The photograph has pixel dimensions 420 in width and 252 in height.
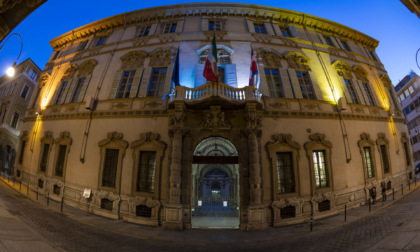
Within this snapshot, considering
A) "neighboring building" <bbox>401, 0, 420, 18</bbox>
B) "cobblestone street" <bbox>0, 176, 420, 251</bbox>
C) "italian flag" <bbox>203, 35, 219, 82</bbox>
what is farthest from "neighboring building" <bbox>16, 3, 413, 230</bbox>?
"neighboring building" <bbox>401, 0, 420, 18</bbox>

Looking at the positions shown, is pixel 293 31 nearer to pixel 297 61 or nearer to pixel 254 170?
pixel 297 61

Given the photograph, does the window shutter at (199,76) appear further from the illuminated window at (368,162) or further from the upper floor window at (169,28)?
the illuminated window at (368,162)

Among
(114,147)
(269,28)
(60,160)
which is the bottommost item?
(60,160)

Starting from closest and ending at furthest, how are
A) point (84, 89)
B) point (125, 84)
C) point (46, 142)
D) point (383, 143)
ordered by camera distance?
point (125, 84) < point (383, 143) < point (46, 142) < point (84, 89)

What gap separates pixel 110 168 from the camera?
10.8 metres

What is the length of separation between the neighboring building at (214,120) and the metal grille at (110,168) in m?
0.07

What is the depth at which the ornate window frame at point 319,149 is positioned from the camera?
10.3 meters

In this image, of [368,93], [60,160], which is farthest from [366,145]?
[60,160]

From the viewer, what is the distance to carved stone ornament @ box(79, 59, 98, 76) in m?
14.2

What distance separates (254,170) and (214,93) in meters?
5.06

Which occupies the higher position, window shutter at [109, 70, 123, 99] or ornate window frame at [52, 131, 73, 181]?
window shutter at [109, 70, 123, 99]

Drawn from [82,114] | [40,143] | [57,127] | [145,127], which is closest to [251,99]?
[145,127]

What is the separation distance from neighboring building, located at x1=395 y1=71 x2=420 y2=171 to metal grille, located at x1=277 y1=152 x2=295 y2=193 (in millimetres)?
34629

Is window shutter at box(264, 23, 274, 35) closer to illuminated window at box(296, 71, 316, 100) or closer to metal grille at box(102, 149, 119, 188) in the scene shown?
illuminated window at box(296, 71, 316, 100)
